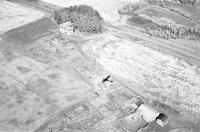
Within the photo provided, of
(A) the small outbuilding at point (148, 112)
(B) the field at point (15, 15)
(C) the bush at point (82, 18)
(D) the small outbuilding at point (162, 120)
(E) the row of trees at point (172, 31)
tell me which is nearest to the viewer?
(D) the small outbuilding at point (162, 120)

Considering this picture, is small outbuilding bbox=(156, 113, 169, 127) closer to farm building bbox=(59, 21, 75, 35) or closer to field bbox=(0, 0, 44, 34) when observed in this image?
farm building bbox=(59, 21, 75, 35)

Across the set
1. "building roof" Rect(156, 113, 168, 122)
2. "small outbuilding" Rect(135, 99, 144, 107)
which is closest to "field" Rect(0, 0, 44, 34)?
"small outbuilding" Rect(135, 99, 144, 107)

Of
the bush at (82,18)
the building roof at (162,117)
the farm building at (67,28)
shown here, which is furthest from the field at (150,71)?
the farm building at (67,28)

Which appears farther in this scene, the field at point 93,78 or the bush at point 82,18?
the bush at point 82,18

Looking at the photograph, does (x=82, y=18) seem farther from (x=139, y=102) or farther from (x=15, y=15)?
(x=139, y=102)

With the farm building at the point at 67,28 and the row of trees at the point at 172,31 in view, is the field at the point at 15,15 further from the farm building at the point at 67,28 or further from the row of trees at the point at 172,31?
the row of trees at the point at 172,31

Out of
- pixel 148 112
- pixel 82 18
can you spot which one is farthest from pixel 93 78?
pixel 82 18
